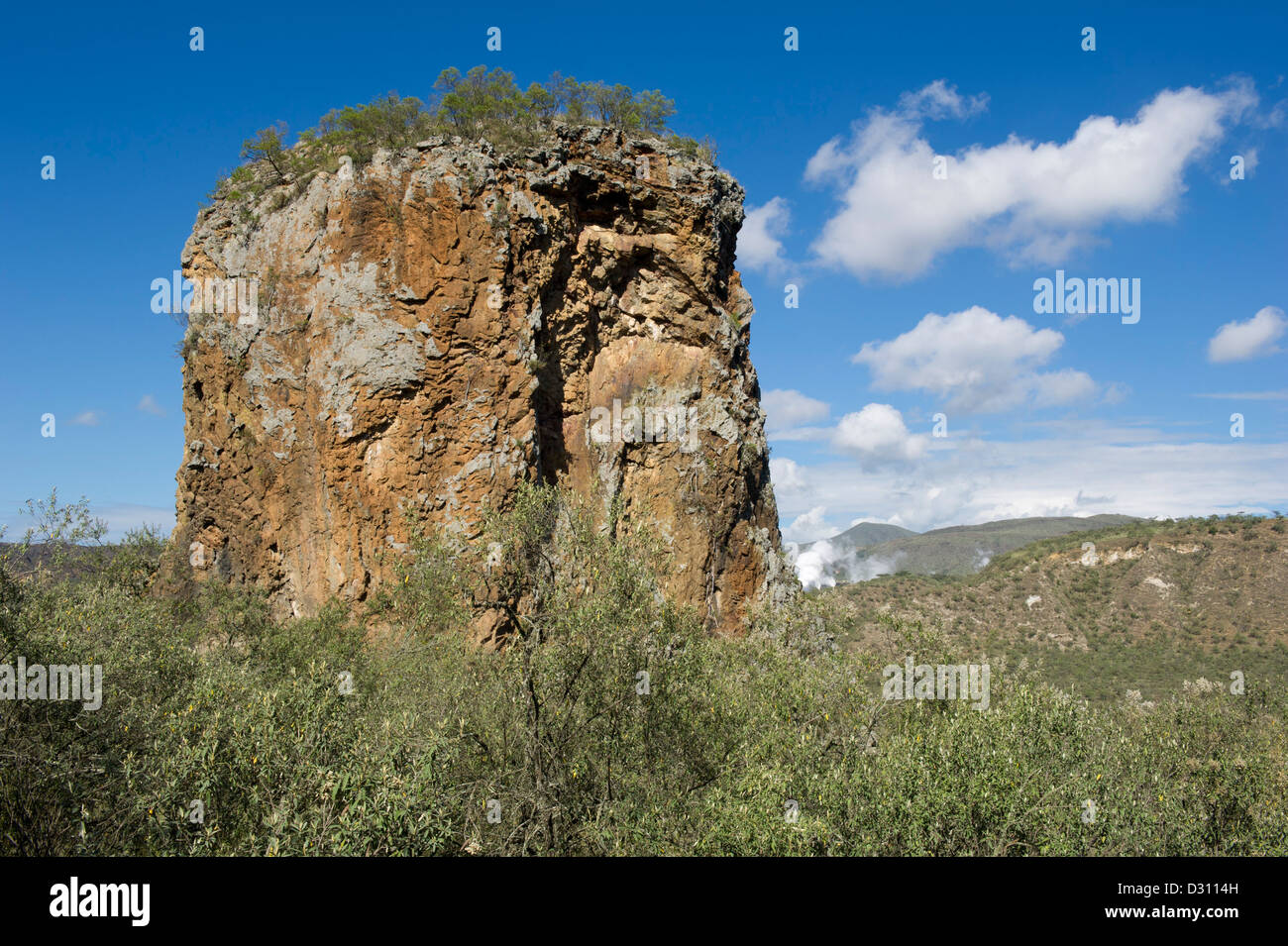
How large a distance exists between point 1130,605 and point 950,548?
87.8 m

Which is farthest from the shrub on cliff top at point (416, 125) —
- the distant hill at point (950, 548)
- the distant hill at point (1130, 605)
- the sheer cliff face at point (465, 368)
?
the distant hill at point (950, 548)

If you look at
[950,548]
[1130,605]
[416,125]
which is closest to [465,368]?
[416,125]

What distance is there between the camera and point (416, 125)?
22.9 metres

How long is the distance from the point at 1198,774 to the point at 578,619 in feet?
35.4

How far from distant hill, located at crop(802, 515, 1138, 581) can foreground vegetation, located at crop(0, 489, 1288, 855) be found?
300ft

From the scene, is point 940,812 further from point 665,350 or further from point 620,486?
point 665,350

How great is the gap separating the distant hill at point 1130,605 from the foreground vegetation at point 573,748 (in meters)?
20.2

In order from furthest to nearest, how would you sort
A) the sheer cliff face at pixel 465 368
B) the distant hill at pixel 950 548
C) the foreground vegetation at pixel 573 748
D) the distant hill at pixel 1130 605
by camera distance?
the distant hill at pixel 950 548 < the distant hill at pixel 1130 605 < the sheer cliff face at pixel 465 368 < the foreground vegetation at pixel 573 748

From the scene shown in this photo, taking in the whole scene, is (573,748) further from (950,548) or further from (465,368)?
(950,548)

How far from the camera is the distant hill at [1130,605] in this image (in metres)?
34.8

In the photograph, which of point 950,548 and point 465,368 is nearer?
point 465,368

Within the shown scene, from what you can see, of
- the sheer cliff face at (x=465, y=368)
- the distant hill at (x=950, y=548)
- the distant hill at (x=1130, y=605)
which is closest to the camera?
the sheer cliff face at (x=465, y=368)

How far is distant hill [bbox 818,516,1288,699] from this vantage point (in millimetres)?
34812

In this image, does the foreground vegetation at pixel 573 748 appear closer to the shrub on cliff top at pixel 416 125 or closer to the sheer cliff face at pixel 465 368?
the sheer cliff face at pixel 465 368
